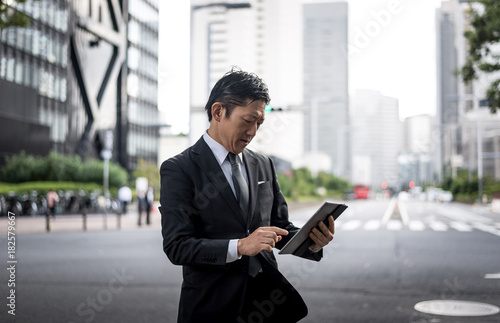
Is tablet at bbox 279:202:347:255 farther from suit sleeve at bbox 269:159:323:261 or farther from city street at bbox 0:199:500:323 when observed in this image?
city street at bbox 0:199:500:323

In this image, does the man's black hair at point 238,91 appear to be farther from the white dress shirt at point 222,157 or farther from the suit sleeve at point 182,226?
the suit sleeve at point 182,226

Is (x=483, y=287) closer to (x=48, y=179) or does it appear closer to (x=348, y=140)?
(x=48, y=179)

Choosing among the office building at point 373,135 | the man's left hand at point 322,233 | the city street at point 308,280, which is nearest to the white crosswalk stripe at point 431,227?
the city street at point 308,280

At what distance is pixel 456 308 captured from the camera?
693cm

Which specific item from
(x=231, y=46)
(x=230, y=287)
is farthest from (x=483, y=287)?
(x=231, y=46)

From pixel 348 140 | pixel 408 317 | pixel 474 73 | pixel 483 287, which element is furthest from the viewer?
pixel 348 140

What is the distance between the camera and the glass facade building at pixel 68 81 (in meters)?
39.8

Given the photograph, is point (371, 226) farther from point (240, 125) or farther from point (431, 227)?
point (240, 125)

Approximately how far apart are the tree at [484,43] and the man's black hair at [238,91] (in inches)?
654

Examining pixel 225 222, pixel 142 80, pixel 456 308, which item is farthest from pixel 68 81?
pixel 225 222

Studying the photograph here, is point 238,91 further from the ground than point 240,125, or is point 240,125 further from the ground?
point 238,91

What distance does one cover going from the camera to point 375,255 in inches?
511

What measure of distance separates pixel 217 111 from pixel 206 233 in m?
0.49

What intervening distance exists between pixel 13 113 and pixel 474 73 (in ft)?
98.3
